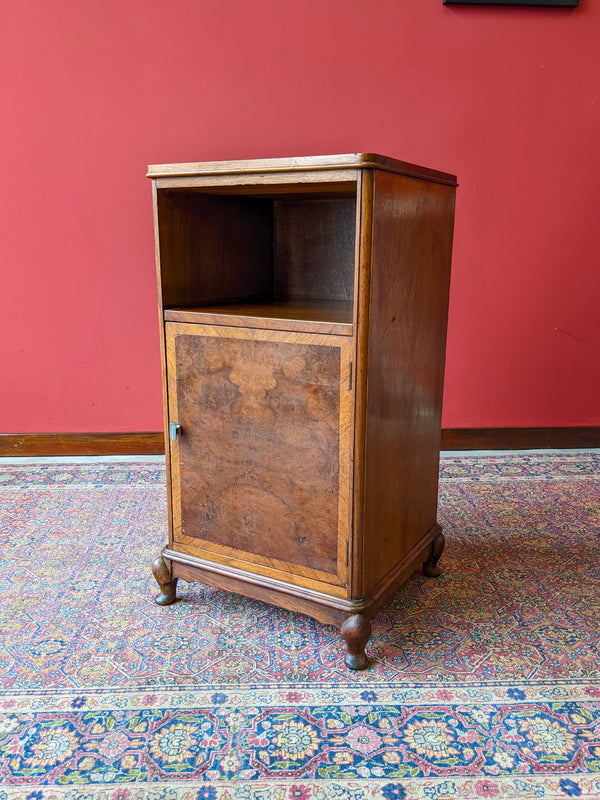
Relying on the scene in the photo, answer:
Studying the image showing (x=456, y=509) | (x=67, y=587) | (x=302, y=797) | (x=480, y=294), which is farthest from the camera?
(x=480, y=294)

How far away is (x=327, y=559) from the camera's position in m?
1.68

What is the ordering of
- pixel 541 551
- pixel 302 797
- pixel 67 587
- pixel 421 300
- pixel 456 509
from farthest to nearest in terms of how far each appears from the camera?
pixel 456 509 → pixel 541 551 → pixel 67 587 → pixel 421 300 → pixel 302 797

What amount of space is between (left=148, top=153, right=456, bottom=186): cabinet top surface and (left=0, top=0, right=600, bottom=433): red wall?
1359 mm

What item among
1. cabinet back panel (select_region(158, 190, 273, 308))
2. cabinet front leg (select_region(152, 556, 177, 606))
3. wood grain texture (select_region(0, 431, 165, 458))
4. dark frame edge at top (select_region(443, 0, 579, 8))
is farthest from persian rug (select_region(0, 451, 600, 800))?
dark frame edge at top (select_region(443, 0, 579, 8))

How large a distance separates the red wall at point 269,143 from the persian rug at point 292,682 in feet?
3.18

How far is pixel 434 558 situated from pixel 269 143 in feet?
6.24

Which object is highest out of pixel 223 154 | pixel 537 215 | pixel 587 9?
pixel 587 9

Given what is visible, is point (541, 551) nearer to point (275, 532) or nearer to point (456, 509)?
point (456, 509)

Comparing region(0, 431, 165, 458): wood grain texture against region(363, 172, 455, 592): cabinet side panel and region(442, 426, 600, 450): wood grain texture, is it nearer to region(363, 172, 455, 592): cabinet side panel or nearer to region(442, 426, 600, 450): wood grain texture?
region(442, 426, 600, 450): wood grain texture

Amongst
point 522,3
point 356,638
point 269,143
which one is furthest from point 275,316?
point 522,3

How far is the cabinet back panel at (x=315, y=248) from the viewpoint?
84.6 inches

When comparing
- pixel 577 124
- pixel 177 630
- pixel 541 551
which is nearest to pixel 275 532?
pixel 177 630

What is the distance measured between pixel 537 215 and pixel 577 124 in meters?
0.42

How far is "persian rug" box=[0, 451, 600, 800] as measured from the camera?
1324mm
